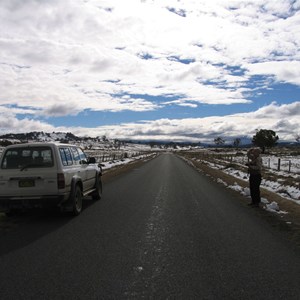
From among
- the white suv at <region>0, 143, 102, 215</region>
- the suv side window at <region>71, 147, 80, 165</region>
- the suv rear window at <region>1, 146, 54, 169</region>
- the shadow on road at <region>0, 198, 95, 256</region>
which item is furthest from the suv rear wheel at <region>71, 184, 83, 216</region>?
the suv rear window at <region>1, 146, 54, 169</region>

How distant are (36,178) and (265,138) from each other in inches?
3828

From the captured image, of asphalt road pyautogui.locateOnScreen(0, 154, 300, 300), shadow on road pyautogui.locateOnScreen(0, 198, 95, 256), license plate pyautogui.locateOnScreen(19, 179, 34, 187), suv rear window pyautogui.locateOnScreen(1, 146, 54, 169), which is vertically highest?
suv rear window pyautogui.locateOnScreen(1, 146, 54, 169)

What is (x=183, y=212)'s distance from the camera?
10.4 m

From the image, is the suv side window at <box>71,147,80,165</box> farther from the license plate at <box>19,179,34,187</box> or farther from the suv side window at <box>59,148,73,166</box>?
the license plate at <box>19,179,34,187</box>

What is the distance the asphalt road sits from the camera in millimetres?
4633

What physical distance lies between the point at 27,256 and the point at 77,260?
861 mm

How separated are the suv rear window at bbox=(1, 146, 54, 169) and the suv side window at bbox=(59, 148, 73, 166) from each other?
394 millimetres

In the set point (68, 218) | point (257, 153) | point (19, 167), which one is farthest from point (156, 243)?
point (257, 153)

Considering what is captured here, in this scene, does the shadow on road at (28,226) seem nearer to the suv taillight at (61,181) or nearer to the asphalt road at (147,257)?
the asphalt road at (147,257)

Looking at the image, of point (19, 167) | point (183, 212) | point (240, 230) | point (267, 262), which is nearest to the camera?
point (267, 262)

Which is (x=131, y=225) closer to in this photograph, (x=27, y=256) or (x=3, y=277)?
(x=27, y=256)

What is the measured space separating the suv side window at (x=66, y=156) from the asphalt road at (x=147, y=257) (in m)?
1.39

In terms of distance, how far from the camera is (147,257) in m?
Result: 6.04

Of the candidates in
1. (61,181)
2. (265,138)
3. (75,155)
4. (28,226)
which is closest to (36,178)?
(61,181)
